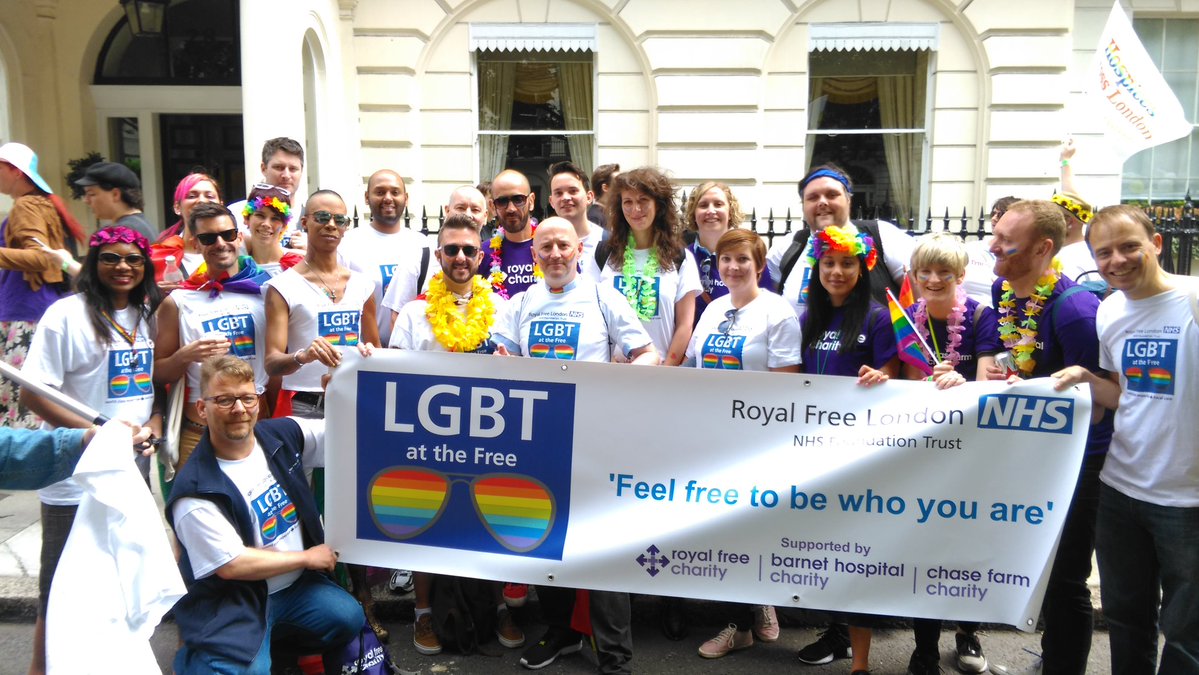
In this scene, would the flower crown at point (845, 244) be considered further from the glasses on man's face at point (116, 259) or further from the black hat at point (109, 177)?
the black hat at point (109, 177)

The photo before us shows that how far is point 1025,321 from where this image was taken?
3.54 metres

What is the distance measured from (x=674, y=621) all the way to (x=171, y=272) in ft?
10.8

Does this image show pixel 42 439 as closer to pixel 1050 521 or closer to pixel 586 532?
pixel 586 532

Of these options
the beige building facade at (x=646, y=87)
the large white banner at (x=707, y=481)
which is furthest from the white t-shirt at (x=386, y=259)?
the beige building facade at (x=646, y=87)

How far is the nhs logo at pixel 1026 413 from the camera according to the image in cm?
339

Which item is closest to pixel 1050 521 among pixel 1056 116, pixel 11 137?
pixel 1056 116

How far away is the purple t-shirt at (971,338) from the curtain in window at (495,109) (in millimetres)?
8142

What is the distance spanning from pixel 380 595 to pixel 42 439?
88.7 inches

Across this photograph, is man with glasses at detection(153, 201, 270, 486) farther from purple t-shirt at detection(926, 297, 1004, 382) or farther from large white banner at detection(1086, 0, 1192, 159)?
large white banner at detection(1086, 0, 1192, 159)

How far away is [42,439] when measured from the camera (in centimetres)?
287

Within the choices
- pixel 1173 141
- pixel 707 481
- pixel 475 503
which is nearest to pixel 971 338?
pixel 707 481

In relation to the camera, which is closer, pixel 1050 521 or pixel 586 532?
pixel 1050 521

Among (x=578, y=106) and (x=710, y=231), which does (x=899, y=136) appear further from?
(x=710, y=231)

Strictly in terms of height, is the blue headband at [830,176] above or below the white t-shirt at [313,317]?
above
